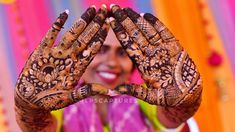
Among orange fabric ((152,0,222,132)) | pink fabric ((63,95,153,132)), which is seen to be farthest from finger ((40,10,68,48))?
orange fabric ((152,0,222,132))

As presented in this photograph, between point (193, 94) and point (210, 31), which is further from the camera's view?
point (210, 31)

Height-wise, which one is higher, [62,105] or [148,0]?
[148,0]

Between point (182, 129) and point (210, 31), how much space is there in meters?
0.49

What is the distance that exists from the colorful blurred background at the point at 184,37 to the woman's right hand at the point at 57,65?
57 cm

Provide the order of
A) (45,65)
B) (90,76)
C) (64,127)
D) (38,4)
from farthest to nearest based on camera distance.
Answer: (38,4)
(90,76)
(64,127)
(45,65)

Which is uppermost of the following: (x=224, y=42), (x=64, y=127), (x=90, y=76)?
(x=224, y=42)

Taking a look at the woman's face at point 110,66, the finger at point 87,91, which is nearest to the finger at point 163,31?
the finger at point 87,91

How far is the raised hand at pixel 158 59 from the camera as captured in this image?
77 centimetres

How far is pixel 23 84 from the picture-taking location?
2.52ft

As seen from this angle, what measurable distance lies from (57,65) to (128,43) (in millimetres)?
105

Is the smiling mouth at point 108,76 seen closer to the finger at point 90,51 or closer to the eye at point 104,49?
the eye at point 104,49

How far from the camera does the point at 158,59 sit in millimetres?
771

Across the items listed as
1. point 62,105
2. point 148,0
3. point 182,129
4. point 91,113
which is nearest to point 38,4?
point 148,0

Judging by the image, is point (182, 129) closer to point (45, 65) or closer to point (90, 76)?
point (90, 76)
